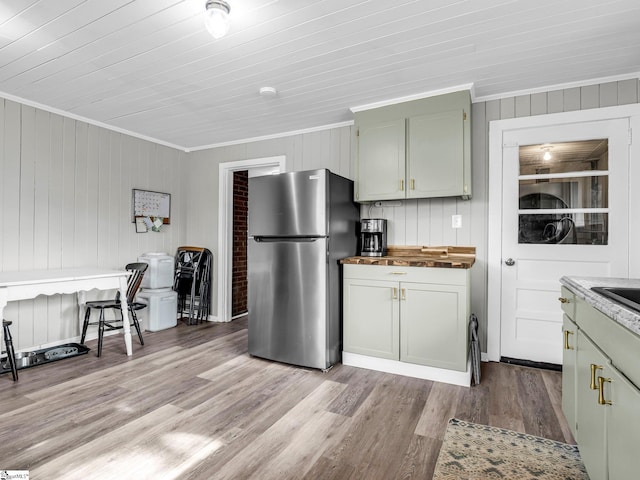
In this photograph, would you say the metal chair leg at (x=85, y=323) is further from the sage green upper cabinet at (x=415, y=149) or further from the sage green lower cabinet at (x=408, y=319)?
the sage green upper cabinet at (x=415, y=149)

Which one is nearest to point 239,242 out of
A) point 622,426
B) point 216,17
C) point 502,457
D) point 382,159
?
point 382,159

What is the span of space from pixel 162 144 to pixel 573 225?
455 cm

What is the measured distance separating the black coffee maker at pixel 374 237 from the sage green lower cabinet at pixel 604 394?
5.61ft

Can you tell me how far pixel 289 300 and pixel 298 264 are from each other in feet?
1.08

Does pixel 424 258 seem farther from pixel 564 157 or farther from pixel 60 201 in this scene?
pixel 60 201

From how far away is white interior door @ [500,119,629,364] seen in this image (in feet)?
8.91

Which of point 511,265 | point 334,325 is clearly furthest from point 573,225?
point 334,325

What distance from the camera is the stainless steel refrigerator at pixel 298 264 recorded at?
2914 mm

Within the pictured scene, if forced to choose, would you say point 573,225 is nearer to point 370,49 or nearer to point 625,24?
point 625,24

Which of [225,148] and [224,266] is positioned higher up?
[225,148]

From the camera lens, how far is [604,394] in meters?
1.20

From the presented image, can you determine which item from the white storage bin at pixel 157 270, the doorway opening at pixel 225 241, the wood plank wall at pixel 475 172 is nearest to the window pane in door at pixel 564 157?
the wood plank wall at pixel 475 172

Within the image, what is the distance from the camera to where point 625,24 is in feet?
6.68

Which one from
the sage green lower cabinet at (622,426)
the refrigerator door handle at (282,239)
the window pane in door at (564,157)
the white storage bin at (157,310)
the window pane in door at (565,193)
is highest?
the window pane in door at (564,157)
